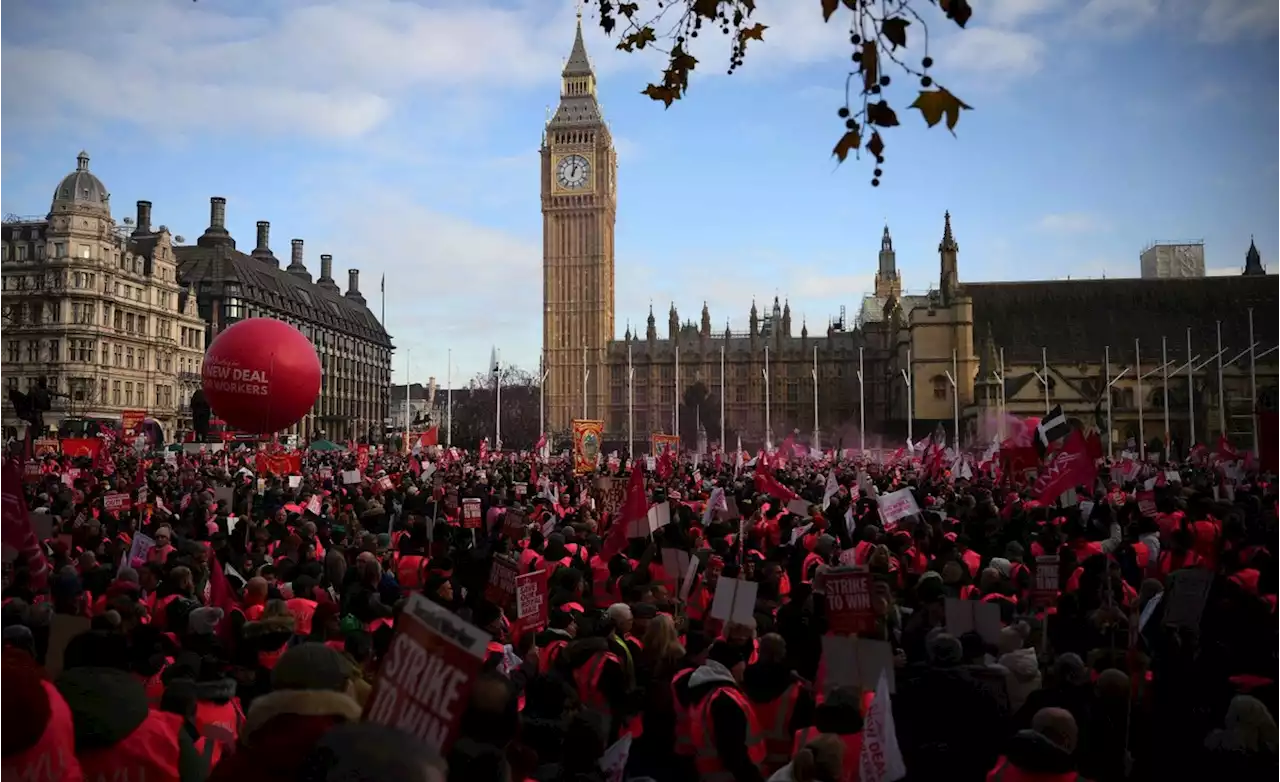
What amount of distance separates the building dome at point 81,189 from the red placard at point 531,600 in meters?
61.3

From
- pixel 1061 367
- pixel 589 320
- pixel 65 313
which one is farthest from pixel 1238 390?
pixel 65 313

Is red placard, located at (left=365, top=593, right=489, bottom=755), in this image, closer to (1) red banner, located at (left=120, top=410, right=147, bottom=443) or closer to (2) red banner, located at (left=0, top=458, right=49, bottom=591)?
(2) red banner, located at (left=0, top=458, right=49, bottom=591)

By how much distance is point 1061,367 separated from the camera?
7206 centimetres

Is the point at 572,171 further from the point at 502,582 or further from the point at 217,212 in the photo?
the point at 502,582

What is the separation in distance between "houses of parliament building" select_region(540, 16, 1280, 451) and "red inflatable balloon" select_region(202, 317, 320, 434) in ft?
143

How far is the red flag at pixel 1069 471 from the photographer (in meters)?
12.8

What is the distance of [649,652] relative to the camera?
5781 mm

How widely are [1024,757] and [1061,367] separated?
73604 mm

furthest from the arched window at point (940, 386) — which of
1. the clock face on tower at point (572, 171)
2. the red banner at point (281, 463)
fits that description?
the red banner at point (281, 463)

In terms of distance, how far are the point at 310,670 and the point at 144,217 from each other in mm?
82572

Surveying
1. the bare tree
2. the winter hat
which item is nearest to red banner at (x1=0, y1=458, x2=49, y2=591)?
the winter hat

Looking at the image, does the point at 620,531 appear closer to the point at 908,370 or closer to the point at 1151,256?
the point at 908,370

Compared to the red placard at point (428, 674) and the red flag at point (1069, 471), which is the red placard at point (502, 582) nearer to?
the red placard at point (428, 674)

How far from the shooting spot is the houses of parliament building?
64.8 m
